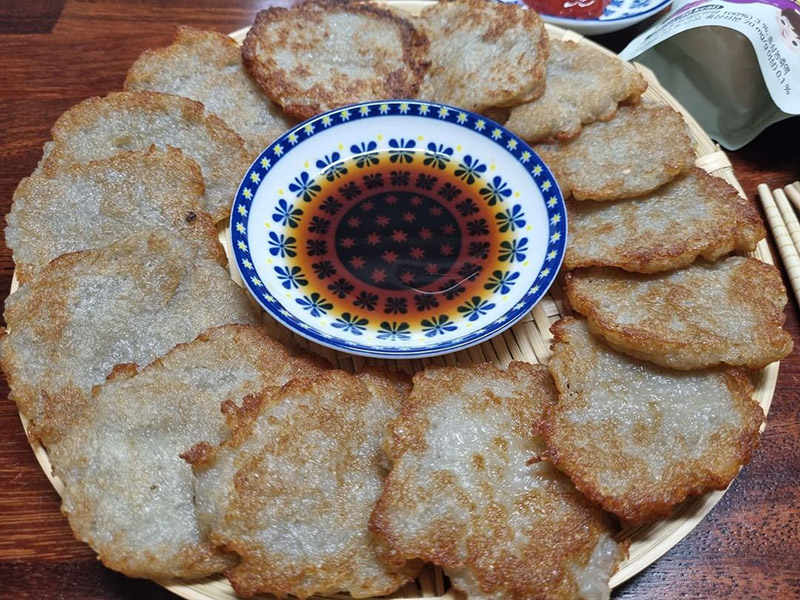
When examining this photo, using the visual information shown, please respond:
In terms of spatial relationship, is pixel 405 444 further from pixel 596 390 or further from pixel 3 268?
pixel 3 268

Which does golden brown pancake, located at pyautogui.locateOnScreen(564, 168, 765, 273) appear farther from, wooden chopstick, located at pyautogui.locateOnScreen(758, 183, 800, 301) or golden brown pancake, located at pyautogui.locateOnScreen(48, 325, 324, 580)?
golden brown pancake, located at pyautogui.locateOnScreen(48, 325, 324, 580)

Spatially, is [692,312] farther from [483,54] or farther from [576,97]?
[483,54]

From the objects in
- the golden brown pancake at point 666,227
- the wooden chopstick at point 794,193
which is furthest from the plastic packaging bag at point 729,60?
the golden brown pancake at point 666,227

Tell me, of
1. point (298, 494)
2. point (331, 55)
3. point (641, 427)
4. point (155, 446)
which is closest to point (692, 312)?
point (641, 427)

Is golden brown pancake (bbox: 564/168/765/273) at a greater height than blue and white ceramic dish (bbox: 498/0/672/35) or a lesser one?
lesser

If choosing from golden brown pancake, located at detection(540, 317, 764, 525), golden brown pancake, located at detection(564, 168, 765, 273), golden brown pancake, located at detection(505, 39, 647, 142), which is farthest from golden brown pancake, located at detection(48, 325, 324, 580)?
golden brown pancake, located at detection(505, 39, 647, 142)

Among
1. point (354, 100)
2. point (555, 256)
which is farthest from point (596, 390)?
point (354, 100)
